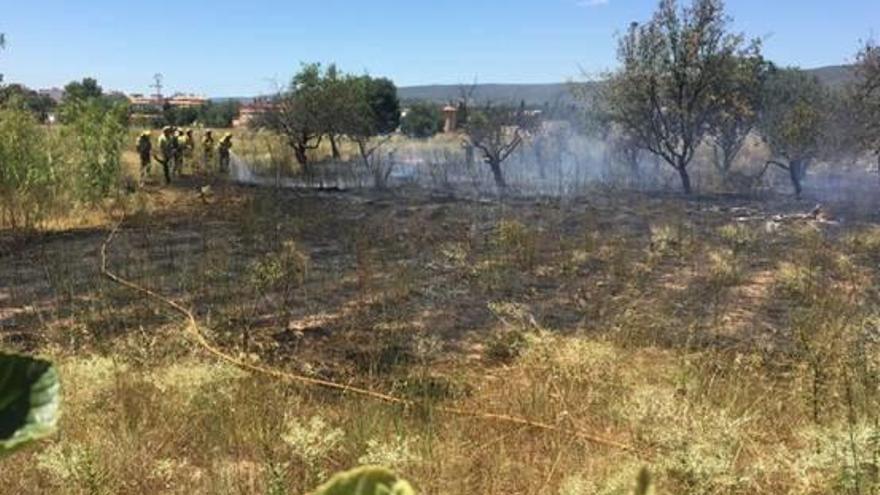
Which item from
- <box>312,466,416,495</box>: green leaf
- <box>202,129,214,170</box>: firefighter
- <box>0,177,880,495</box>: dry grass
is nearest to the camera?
<box>312,466,416,495</box>: green leaf

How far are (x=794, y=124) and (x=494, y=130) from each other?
5286 mm

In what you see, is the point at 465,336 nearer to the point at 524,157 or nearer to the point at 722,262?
the point at 722,262

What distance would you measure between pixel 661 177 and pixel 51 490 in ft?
51.6

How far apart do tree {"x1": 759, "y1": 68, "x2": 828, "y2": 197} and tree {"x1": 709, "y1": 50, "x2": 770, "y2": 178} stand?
1.39ft

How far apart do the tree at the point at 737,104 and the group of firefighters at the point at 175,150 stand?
30.8ft

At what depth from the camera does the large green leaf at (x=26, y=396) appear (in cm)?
63

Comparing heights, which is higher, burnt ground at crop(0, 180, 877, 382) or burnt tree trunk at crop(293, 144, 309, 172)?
burnt tree trunk at crop(293, 144, 309, 172)

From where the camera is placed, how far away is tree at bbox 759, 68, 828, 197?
14180mm

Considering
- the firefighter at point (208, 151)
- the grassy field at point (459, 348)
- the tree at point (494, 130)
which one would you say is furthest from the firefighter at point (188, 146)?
the grassy field at point (459, 348)

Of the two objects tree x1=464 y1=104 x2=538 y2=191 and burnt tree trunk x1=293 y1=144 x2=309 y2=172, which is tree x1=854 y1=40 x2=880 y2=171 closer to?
tree x1=464 y1=104 x2=538 y2=191

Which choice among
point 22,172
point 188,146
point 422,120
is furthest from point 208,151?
point 422,120

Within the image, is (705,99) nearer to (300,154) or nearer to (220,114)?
(300,154)

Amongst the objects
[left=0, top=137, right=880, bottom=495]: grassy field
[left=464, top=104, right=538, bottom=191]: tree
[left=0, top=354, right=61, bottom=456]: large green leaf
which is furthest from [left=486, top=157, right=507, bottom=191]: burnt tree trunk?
[left=0, top=354, right=61, bottom=456]: large green leaf

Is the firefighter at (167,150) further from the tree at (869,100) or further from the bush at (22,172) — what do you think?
the tree at (869,100)
